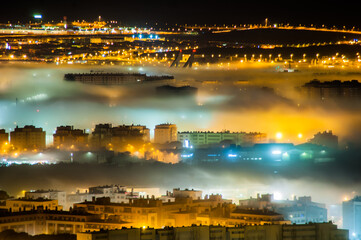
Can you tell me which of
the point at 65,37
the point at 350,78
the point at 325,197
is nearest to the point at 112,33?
the point at 65,37

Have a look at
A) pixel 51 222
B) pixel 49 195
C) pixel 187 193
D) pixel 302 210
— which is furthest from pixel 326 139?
pixel 51 222

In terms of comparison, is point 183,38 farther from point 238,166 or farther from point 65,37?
point 238,166

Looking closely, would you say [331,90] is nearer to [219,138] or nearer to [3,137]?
[219,138]

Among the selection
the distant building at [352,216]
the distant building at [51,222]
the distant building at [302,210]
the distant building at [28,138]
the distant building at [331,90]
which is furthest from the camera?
the distant building at [331,90]

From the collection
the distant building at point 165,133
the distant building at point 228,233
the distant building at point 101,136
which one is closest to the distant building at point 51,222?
the distant building at point 228,233

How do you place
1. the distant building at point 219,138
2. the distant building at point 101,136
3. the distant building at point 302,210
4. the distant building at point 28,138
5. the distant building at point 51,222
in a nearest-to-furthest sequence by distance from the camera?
the distant building at point 51,222 → the distant building at point 302,210 → the distant building at point 28,138 → the distant building at point 101,136 → the distant building at point 219,138

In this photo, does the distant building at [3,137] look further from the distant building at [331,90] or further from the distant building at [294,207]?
the distant building at [331,90]

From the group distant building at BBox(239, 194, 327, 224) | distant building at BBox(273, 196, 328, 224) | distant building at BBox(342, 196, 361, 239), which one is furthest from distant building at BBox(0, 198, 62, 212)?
distant building at BBox(342, 196, 361, 239)

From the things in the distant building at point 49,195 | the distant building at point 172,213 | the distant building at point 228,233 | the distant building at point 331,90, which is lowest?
the distant building at point 228,233
